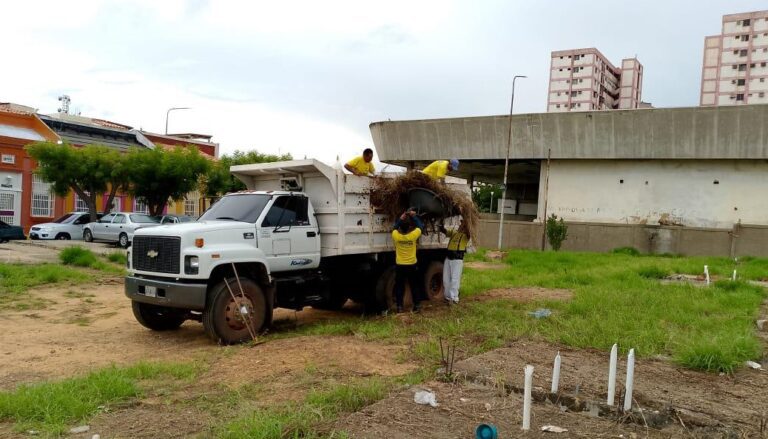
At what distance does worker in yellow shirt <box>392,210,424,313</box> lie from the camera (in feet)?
32.8

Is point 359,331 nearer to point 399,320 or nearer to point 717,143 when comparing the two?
point 399,320

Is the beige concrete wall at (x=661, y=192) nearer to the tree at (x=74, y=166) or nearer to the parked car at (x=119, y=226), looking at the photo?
the parked car at (x=119, y=226)

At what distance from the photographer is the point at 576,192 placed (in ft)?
96.8

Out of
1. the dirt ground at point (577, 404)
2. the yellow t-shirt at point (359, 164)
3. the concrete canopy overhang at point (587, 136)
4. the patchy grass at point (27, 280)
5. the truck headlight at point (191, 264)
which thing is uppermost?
the concrete canopy overhang at point (587, 136)

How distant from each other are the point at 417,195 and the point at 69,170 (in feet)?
74.1

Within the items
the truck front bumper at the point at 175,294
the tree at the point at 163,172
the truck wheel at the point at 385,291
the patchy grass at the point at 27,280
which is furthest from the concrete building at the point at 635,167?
the truck front bumper at the point at 175,294

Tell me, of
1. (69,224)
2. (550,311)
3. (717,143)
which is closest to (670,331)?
(550,311)

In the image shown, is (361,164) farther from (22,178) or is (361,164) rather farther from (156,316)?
(22,178)

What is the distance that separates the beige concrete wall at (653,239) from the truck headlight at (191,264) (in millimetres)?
23374

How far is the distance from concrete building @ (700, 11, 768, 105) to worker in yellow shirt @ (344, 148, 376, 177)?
9266cm

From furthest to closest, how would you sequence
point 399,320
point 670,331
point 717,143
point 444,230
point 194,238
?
point 717,143
point 444,230
point 399,320
point 670,331
point 194,238

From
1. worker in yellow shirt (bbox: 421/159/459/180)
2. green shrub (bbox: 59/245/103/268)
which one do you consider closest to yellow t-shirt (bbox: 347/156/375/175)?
worker in yellow shirt (bbox: 421/159/459/180)

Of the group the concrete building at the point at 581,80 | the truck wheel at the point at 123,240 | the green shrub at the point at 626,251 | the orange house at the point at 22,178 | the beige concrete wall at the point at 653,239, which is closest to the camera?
the truck wheel at the point at 123,240

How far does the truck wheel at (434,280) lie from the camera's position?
1150 cm
